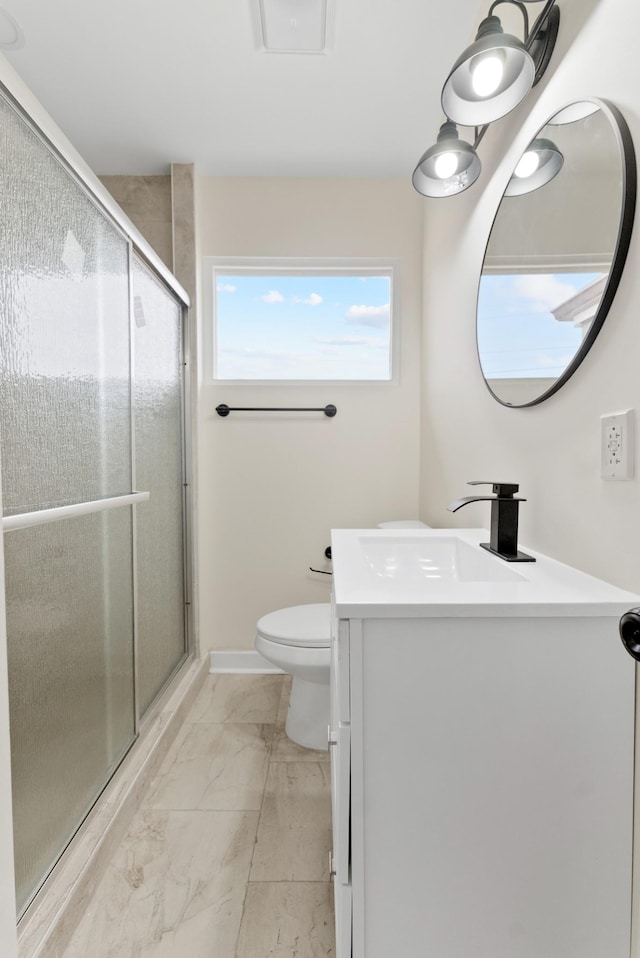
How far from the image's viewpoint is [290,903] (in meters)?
1.22

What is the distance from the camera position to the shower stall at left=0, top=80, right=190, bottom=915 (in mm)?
1045

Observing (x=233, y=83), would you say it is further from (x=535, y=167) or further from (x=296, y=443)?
(x=296, y=443)

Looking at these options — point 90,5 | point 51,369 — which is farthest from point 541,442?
point 90,5

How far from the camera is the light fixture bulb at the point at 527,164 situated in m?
1.15

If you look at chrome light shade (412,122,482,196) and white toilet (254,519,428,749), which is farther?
white toilet (254,519,428,749)

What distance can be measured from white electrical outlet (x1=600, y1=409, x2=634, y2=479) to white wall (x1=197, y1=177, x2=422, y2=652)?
1.62 meters

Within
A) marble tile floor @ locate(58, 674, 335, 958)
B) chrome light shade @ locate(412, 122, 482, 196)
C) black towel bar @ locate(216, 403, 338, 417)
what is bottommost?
marble tile floor @ locate(58, 674, 335, 958)

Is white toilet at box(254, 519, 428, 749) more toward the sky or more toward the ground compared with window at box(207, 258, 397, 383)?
more toward the ground

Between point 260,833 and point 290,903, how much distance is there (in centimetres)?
25

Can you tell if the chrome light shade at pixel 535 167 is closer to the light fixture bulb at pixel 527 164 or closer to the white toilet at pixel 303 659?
Answer: the light fixture bulb at pixel 527 164

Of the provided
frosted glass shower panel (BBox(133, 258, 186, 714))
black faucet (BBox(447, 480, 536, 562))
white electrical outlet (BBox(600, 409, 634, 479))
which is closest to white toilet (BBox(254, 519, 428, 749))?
frosted glass shower panel (BBox(133, 258, 186, 714))

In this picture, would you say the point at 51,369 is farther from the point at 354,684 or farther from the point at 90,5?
the point at 90,5

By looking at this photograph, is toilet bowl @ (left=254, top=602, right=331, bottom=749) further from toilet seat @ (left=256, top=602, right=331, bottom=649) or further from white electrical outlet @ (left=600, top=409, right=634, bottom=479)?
white electrical outlet @ (left=600, top=409, right=634, bottom=479)

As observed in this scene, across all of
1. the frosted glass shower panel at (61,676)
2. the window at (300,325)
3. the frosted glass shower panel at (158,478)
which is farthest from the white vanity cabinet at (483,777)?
the window at (300,325)
